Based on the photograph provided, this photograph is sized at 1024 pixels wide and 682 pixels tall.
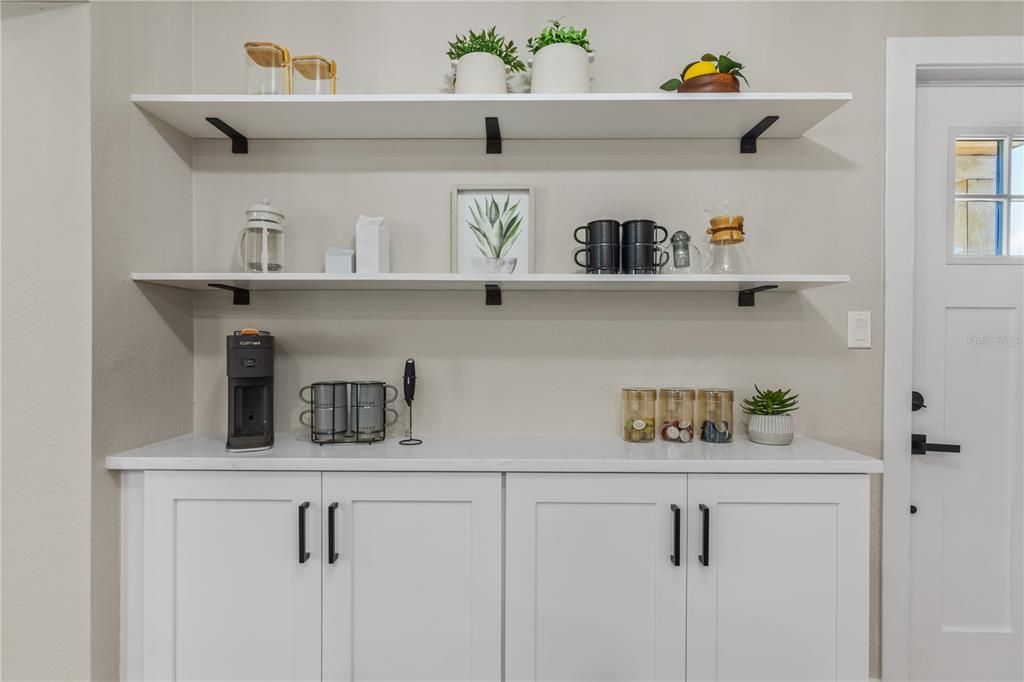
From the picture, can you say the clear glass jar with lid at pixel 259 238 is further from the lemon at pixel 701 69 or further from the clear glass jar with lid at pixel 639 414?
the lemon at pixel 701 69

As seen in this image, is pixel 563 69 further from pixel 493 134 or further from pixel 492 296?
pixel 492 296

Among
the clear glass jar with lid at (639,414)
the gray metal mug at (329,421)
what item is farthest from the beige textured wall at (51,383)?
the clear glass jar with lid at (639,414)

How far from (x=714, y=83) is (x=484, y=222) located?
2.52 ft

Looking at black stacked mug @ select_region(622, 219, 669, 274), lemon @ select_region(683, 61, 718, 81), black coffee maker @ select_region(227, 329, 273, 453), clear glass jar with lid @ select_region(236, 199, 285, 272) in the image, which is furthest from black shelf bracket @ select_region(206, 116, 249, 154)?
lemon @ select_region(683, 61, 718, 81)

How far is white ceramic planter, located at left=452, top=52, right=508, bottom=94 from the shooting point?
1.50 metres

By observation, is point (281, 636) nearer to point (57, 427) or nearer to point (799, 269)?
point (57, 427)

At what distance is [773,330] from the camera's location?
1701 millimetres

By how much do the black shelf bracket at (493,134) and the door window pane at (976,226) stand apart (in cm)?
152

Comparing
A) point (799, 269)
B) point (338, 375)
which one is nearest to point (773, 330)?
point (799, 269)

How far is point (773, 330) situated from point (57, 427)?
80.2 inches

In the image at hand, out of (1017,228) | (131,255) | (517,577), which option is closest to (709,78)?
(1017,228)

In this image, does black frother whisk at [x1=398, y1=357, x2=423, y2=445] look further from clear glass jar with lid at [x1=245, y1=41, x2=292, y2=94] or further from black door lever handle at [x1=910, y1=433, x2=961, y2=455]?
black door lever handle at [x1=910, y1=433, x2=961, y2=455]

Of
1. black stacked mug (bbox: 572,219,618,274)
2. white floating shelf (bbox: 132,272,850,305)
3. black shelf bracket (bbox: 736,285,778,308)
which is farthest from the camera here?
black shelf bracket (bbox: 736,285,778,308)

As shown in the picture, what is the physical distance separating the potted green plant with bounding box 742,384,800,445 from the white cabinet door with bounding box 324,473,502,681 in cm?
81
